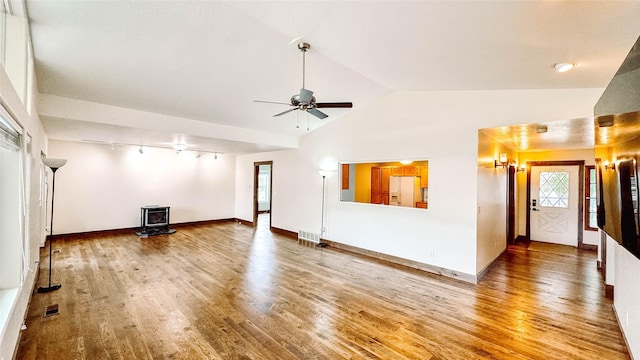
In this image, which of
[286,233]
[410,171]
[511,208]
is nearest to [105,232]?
[286,233]

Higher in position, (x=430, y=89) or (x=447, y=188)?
(x=430, y=89)

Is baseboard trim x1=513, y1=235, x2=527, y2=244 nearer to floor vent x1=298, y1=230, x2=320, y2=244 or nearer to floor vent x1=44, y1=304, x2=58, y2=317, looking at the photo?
floor vent x1=298, y1=230, x2=320, y2=244

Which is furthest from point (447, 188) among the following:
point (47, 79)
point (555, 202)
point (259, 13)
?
point (47, 79)

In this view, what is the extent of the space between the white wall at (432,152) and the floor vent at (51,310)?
4537mm

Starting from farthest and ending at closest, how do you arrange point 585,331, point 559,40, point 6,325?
point 585,331 → point 559,40 → point 6,325

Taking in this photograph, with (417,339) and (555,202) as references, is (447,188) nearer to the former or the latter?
(417,339)

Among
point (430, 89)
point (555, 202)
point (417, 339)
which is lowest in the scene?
point (417, 339)

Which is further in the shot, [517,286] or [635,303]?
[517,286]

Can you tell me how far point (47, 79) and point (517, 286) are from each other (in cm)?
694

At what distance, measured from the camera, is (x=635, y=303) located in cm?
229

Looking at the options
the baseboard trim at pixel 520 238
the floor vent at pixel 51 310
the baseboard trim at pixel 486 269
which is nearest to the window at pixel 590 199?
the baseboard trim at pixel 520 238

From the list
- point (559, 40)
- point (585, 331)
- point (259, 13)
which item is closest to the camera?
point (559, 40)

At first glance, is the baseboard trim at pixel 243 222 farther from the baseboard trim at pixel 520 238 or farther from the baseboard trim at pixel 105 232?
the baseboard trim at pixel 520 238

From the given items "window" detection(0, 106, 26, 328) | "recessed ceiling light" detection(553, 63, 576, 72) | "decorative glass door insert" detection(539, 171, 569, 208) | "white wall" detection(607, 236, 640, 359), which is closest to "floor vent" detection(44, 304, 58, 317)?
"window" detection(0, 106, 26, 328)
